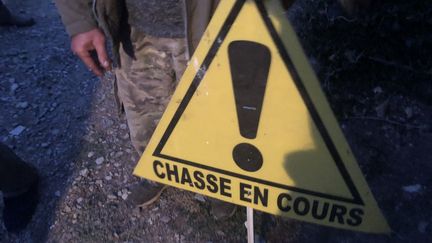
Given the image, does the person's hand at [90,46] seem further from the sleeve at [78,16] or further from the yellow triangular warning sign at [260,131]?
the yellow triangular warning sign at [260,131]

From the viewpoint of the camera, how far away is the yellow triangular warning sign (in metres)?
0.85

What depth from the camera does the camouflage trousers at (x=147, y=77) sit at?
1.56m

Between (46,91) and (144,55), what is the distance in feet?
5.04

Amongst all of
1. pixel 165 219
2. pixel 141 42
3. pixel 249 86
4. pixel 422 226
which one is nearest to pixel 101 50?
pixel 141 42

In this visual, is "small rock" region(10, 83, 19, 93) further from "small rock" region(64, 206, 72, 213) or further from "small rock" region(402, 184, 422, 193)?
"small rock" region(402, 184, 422, 193)

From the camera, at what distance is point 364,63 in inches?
97.0

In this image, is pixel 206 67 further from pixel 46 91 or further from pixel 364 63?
pixel 46 91

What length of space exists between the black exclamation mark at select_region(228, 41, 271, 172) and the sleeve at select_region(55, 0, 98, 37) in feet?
2.42

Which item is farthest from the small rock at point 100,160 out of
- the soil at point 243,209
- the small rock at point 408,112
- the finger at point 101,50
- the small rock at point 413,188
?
the small rock at point 408,112

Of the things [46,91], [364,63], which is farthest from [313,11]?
[46,91]

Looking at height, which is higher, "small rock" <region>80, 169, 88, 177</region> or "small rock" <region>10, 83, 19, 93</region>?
"small rock" <region>10, 83, 19, 93</region>

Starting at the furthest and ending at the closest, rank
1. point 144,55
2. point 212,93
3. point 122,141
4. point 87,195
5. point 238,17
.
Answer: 1. point 122,141
2. point 87,195
3. point 144,55
4. point 212,93
5. point 238,17

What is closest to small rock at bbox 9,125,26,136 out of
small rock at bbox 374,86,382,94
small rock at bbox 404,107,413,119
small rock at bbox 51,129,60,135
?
small rock at bbox 51,129,60,135

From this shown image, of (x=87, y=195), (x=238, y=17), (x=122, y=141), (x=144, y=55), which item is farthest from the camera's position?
(x=122, y=141)
